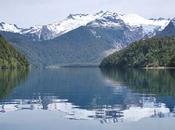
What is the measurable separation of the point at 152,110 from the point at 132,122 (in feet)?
39.2

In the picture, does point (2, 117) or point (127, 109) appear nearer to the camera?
point (2, 117)

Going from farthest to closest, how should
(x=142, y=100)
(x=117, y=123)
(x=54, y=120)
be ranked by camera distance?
(x=142, y=100) → (x=54, y=120) → (x=117, y=123)

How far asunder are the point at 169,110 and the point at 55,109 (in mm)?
14142

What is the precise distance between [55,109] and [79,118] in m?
11.4

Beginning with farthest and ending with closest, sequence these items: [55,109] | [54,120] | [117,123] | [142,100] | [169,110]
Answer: [142,100] → [55,109] → [169,110] → [54,120] → [117,123]

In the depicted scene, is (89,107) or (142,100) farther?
(142,100)

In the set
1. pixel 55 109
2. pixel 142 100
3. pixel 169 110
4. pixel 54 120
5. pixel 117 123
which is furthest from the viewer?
pixel 142 100

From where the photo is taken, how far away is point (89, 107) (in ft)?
220

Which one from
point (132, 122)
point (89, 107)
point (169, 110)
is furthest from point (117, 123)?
point (89, 107)

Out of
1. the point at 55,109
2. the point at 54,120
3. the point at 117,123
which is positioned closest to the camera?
the point at 117,123

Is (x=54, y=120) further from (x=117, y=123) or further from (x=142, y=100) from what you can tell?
(x=142, y=100)

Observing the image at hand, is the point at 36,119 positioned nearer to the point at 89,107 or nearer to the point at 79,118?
the point at 79,118

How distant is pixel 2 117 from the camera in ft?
183

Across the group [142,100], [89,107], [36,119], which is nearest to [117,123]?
[36,119]
